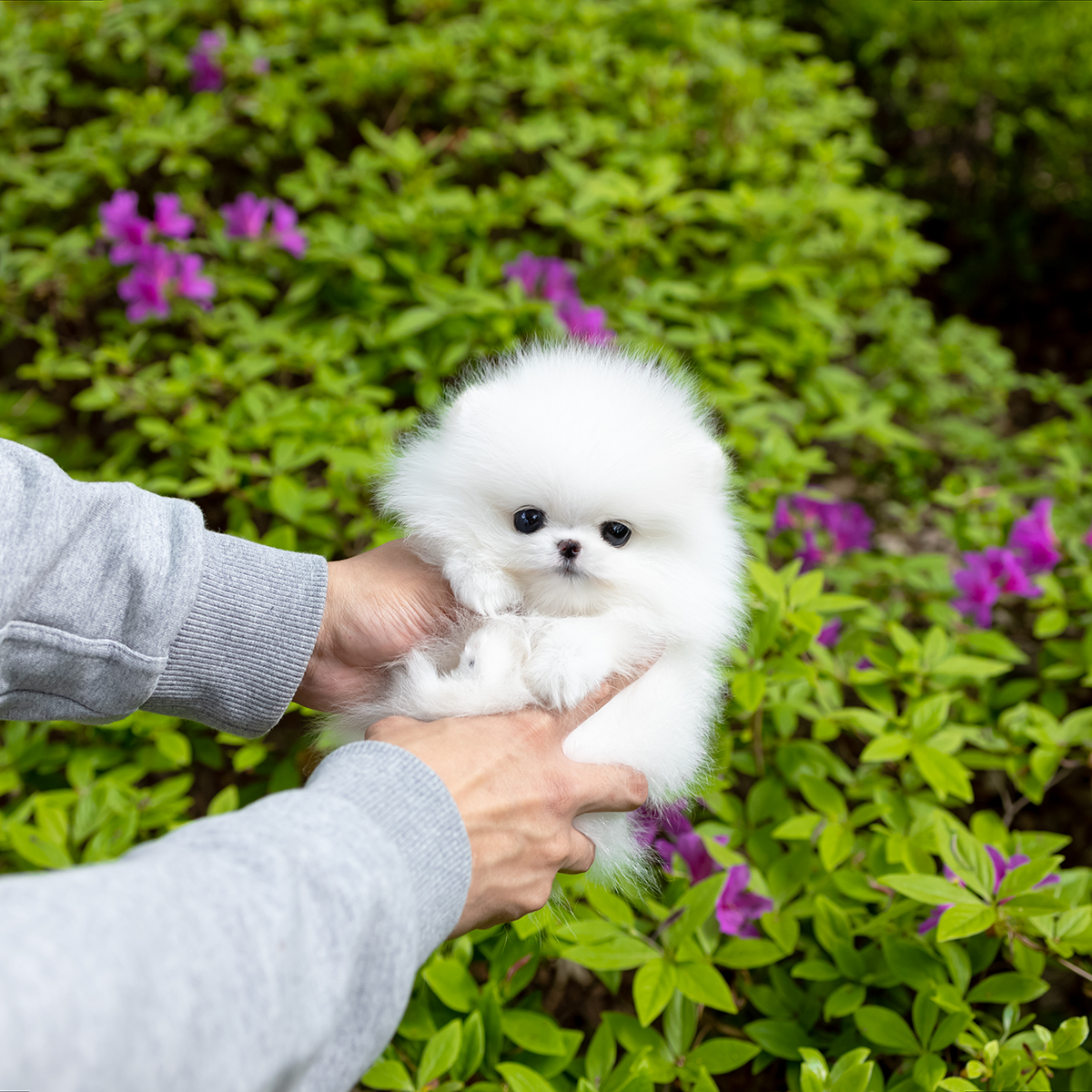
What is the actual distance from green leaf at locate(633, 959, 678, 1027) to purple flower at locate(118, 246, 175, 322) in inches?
98.7

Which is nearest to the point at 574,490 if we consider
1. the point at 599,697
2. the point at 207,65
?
the point at 599,697

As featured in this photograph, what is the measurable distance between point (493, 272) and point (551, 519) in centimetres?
176

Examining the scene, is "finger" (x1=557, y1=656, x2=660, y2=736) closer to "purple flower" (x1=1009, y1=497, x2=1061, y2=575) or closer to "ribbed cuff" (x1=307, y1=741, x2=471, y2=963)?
"ribbed cuff" (x1=307, y1=741, x2=471, y2=963)

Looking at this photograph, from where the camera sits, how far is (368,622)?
5.36 ft

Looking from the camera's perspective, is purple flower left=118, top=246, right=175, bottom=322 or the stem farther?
purple flower left=118, top=246, right=175, bottom=322

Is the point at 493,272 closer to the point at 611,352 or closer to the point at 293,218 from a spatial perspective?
the point at 293,218

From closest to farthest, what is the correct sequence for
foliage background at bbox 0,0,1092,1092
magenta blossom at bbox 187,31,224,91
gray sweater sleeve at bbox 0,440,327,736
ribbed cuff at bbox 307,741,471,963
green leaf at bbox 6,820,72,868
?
ribbed cuff at bbox 307,741,471,963 → gray sweater sleeve at bbox 0,440,327,736 → foliage background at bbox 0,0,1092,1092 → green leaf at bbox 6,820,72,868 → magenta blossom at bbox 187,31,224,91

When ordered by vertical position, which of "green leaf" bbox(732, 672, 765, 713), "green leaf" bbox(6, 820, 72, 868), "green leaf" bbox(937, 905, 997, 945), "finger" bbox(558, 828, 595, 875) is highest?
"green leaf" bbox(732, 672, 765, 713)

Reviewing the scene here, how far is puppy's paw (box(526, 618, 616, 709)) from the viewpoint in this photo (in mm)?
1407

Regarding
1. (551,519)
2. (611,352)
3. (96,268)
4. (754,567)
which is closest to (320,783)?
(551,519)

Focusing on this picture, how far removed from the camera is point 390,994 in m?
0.93

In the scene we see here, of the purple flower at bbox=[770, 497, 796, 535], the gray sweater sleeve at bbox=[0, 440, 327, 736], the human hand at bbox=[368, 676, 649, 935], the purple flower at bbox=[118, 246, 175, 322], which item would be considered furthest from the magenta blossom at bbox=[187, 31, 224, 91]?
the human hand at bbox=[368, 676, 649, 935]

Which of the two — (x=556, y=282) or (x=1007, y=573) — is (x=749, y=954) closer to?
(x=1007, y=573)

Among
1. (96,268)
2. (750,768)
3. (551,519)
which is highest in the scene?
(551,519)
